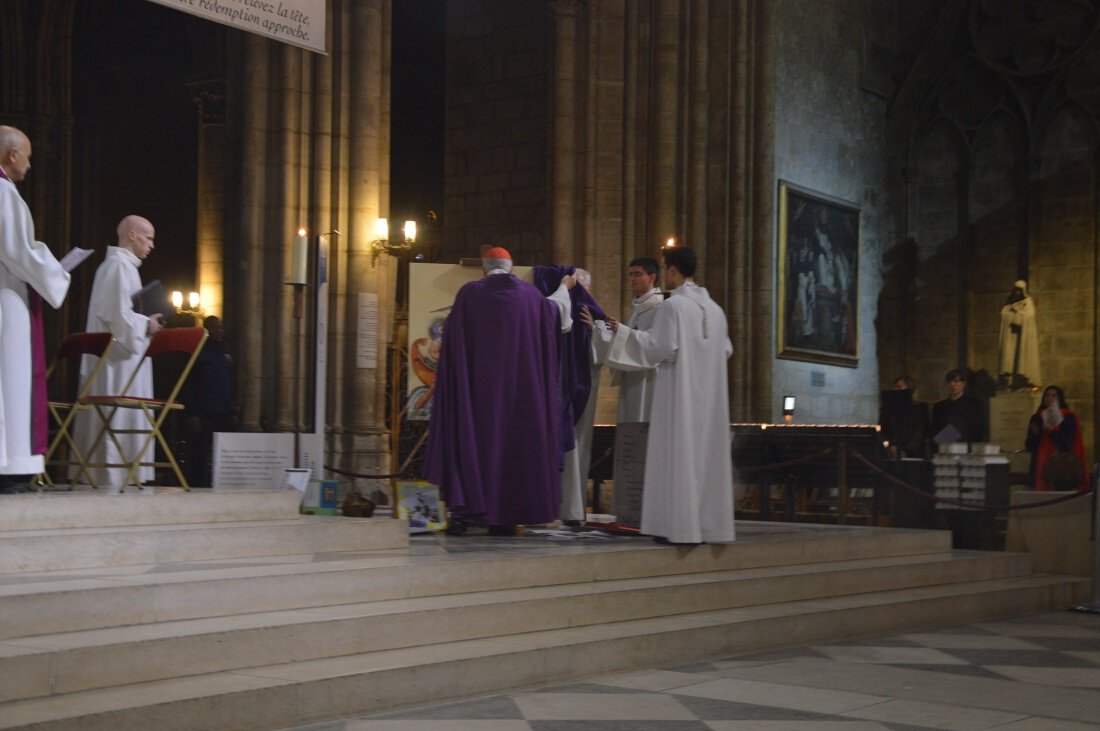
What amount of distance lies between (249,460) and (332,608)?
2860 millimetres

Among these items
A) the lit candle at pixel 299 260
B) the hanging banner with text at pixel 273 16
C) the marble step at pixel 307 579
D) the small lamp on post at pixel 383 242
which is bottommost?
the marble step at pixel 307 579

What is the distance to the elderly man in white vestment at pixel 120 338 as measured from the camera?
7.75 metres

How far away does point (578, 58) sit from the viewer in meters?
15.1

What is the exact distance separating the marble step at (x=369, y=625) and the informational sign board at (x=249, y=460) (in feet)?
7.63

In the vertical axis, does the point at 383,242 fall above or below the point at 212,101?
below

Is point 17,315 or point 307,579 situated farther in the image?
point 17,315

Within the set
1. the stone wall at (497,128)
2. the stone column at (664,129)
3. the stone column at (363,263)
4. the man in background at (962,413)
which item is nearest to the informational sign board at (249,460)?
the stone column at (363,263)

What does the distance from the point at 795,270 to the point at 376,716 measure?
497 inches

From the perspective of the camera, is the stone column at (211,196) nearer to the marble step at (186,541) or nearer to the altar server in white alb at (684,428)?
the altar server in white alb at (684,428)

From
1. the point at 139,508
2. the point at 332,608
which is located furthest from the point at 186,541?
the point at 332,608

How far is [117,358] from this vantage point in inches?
320

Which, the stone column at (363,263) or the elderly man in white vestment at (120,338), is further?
the stone column at (363,263)

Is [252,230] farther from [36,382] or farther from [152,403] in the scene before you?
[36,382]

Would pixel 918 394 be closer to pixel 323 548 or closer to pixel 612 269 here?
pixel 612 269
